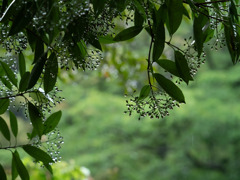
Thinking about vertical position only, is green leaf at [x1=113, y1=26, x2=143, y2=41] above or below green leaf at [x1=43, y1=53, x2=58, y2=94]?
above

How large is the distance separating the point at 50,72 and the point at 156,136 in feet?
16.2

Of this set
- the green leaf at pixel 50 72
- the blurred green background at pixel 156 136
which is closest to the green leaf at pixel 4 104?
the green leaf at pixel 50 72

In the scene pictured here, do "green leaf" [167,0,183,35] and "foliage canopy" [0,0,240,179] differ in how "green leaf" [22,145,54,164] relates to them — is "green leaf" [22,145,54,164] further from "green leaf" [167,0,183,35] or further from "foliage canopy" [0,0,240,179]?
"green leaf" [167,0,183,35]

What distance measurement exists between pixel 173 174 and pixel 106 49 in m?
3.40

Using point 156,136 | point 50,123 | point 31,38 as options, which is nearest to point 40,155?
point 50,123

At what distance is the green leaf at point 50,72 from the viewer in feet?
1.40

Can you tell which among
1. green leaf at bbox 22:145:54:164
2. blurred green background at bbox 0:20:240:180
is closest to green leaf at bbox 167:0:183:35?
green leaf at bbox 22:145:54:164

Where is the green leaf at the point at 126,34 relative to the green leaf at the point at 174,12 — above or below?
below

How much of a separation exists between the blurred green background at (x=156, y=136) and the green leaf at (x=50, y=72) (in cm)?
425

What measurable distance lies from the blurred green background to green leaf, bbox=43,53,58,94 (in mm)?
4249

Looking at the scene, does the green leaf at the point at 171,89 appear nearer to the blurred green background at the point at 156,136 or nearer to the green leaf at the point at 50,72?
the green leaf at the point at 50,72

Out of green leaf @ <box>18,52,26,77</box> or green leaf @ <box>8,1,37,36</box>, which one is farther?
green leaf @ <box>18,52,26,77</box>

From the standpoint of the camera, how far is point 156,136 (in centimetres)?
528

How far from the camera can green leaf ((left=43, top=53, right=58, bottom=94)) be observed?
16.7 inches
